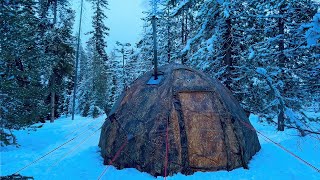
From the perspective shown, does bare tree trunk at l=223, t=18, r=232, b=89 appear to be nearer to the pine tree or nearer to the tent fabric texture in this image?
the tent fabric texture

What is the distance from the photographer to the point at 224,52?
1292cm

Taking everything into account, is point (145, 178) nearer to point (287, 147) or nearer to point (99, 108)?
point (287, 147)

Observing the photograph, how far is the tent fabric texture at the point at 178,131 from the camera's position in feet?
23.4

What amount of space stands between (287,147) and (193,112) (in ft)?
14.3

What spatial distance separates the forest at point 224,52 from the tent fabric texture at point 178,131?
1.61 m

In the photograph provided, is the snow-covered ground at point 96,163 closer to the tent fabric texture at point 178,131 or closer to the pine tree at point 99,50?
the tent fabric texture at point 178,131

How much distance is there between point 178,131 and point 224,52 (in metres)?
7.04

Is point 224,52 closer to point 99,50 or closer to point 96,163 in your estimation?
point 96,163

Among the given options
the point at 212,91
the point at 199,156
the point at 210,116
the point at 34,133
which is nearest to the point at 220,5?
→ the point at 212,91

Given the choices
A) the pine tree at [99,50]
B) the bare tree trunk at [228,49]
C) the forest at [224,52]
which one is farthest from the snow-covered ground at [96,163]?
the pine tree at [99,50]

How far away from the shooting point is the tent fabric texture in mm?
7145

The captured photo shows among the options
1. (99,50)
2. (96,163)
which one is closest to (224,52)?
(96,163)

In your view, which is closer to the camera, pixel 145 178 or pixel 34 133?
pixel 145 178

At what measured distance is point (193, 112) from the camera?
7.64 m
